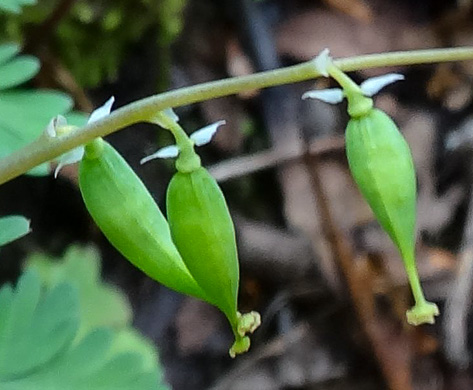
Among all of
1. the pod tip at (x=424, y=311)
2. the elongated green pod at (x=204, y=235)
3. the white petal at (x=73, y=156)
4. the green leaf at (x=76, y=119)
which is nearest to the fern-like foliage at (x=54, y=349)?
the green leaf at (x=76, y=119)

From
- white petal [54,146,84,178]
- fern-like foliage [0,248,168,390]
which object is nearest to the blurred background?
fern-like foliage [0,248,168,390]

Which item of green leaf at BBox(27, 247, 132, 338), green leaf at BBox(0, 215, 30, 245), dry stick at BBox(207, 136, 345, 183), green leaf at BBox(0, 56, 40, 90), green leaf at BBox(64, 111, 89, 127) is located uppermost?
green leaf at BBox(0, 56, 40, 90)

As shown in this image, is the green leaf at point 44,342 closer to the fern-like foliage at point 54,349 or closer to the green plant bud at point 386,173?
the fern-like foliage at point 54,349

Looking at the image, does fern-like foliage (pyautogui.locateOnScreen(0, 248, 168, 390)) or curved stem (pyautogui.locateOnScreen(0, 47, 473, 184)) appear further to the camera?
fern-like foliage (pyautogui.locateOnScreen(0, 248, 168, 390))

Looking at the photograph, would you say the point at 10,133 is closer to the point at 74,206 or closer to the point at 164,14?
the point at 74,206

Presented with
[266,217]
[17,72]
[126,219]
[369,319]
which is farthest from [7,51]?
[369,319]

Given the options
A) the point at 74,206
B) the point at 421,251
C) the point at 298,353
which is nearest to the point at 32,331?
the point at 74,206

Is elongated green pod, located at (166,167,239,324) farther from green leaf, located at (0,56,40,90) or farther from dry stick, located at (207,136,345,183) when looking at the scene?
dry stick, located at (207,136,345,183)
